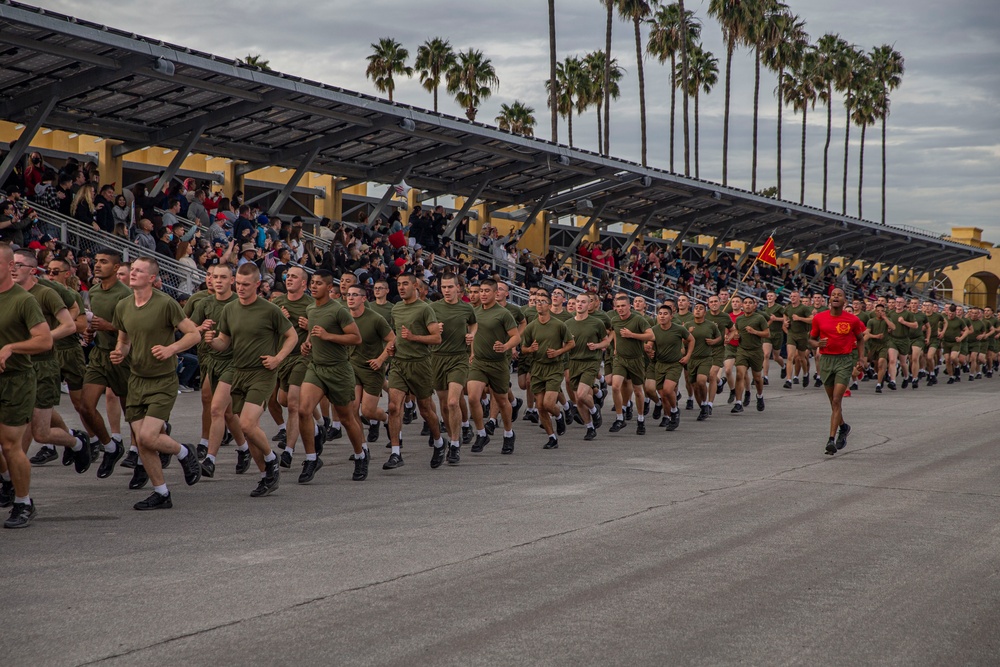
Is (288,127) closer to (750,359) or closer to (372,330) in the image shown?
(750,359)

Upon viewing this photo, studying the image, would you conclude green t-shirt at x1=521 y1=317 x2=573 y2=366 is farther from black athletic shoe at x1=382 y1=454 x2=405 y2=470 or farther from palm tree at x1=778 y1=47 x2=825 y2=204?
palm tree at x1=778 y1=47 x2=825 y2=204

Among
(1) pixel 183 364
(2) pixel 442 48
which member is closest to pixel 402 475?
(1) pixel 183 364

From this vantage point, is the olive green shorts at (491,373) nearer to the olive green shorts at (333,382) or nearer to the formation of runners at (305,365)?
the formation of runners at (305,365)

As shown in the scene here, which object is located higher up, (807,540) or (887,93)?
(887,93)

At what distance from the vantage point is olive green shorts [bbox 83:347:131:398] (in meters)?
10.7

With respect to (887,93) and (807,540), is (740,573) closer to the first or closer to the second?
(807,540)

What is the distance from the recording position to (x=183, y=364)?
18.9 m

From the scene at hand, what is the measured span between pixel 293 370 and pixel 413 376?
52.0 inches

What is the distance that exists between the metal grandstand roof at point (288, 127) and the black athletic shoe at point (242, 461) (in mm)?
9697

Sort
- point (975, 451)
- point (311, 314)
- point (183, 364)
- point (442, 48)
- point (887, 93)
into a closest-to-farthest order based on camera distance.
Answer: point (311, 314) → point (975, 451) → point (183, 364) → point (442, 48) → point (887, 93)

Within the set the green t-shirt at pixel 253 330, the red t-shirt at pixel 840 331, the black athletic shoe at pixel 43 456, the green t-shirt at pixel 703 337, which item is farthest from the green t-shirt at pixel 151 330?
the green t-shirt at pixel 703 337

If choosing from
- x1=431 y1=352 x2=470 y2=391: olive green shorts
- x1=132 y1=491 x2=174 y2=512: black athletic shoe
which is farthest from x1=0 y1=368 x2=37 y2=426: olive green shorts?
x1=431 y1=352 x2=470 y2=391: olive green shorts

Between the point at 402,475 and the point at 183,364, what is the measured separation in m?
9.23

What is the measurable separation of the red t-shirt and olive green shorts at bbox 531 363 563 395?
337cm
